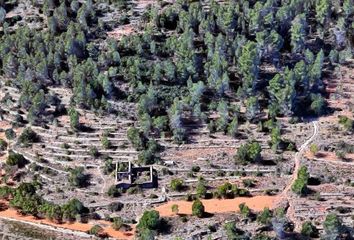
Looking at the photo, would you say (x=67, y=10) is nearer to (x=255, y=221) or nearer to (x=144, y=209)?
(x=144, y=209)

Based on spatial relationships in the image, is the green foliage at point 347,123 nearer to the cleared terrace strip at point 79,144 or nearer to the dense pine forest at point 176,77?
the dense pine forest at point 176,77

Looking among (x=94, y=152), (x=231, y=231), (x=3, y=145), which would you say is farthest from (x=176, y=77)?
(x=231, y=231)

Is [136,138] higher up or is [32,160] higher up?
[136,138]

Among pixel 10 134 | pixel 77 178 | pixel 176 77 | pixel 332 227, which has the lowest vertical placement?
Answer: pixel 332 227

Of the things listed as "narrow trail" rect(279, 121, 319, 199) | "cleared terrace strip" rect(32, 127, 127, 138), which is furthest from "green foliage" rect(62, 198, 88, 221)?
"narrow trail" rect(279, 121, 319, 199)

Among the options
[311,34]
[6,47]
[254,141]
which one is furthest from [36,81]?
[311,34]

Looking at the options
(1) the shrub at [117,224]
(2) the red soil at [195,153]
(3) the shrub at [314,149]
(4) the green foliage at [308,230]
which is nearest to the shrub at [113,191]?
(1) the shrub at [117,224]

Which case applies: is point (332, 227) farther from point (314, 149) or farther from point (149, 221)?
point (149, 221)

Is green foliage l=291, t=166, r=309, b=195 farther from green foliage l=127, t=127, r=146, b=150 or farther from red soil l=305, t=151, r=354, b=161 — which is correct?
green foliage l=127, t=127, r=146, b=150
